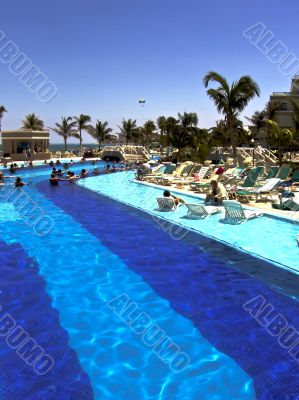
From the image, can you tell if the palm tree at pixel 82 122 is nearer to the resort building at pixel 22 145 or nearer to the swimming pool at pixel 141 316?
the resort building at pixel 22 145

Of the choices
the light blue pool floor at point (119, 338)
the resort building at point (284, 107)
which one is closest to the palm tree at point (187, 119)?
the resort building at point (284, 107)

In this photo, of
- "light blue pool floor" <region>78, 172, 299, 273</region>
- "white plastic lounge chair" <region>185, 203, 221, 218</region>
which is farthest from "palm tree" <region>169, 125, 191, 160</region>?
"white plastic lounge chair" <region>185, 203, 221, 218</region>

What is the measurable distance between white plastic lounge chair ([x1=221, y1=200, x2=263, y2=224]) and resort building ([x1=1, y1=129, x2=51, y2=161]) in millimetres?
29134

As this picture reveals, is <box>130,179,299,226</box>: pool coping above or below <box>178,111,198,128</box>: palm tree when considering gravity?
below

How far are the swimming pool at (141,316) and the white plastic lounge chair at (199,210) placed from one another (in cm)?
155

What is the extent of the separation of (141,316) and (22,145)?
119ft

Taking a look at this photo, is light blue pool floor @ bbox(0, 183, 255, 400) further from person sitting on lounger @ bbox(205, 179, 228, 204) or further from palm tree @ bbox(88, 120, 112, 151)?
palm tree @ bbox(88, 120, 112, 151)

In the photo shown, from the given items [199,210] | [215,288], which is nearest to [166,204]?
[199,210]

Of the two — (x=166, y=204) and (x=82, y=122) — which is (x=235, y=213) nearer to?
(x=166, y=204)

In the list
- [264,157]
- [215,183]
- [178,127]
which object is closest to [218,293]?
[215,183]

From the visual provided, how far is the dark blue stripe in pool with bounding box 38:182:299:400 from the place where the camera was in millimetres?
4535

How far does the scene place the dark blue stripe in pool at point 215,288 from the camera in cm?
454

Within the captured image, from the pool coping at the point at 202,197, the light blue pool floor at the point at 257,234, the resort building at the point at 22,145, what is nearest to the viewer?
the light blue pool floor at the point at 257,234

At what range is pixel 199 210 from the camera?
37.4 feet
